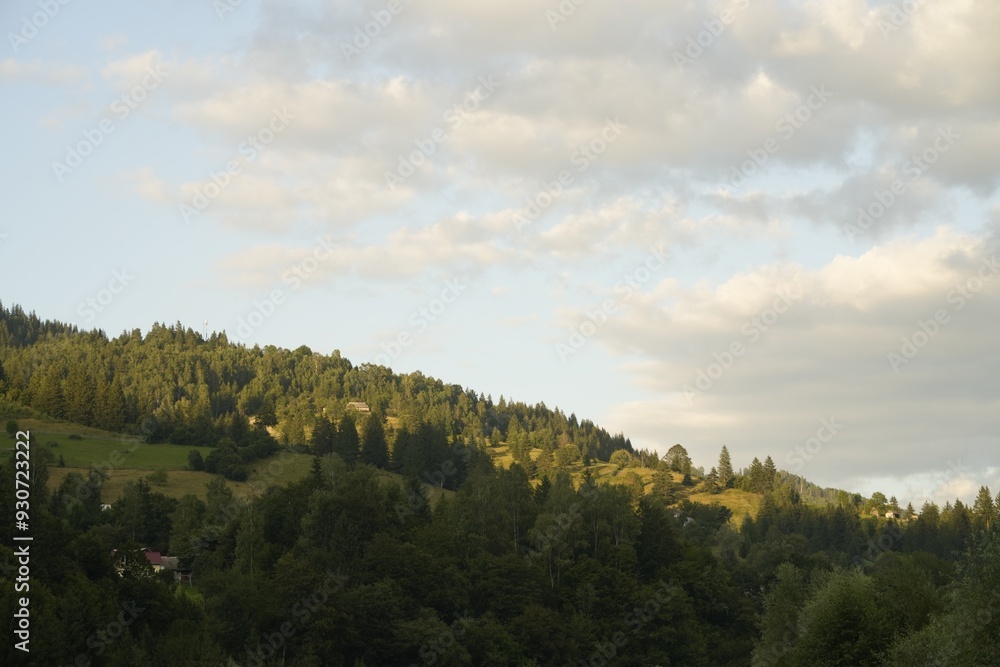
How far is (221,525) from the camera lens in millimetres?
126125

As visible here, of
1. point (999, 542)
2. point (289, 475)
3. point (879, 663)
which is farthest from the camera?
point (289, 475)

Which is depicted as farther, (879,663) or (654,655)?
(654,655)

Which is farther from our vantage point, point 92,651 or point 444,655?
point 444,655

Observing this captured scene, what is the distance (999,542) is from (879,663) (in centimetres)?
1758

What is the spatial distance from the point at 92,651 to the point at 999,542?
64531 millimetres

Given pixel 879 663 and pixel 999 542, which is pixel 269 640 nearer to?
pixel 879 663

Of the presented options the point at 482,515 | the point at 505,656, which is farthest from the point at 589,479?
the point at 505,656

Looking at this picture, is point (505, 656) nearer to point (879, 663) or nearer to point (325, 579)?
point (325, 579)

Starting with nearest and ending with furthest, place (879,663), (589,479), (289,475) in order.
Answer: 1. (879,663)
2. (589,479)
3. (289,475)

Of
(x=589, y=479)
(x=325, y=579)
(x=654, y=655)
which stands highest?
(x=589, y=479)

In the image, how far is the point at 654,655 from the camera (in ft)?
372

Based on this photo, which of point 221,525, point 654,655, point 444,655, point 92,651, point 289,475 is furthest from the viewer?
point 289,475

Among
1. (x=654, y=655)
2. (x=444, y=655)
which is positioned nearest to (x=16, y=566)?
(x=444, y=655)

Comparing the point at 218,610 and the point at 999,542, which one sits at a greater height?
the point at 999,542
